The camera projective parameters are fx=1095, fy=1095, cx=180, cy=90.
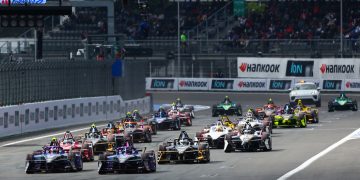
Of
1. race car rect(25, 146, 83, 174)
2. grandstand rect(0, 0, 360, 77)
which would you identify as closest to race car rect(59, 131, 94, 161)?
race car rect(25, 146, 83, 174)

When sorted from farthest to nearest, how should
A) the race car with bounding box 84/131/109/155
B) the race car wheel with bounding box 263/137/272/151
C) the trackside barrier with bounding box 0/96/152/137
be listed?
the trackside barrier with bounding box 0/96/152/137, the race car with bounding box 84/131/109/155, the race car wheel with bounding box 263/137/272/151

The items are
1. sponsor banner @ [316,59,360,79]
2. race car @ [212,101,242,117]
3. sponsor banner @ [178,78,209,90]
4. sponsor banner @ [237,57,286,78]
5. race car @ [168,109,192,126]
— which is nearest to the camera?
race car @ [168,109,192,126]

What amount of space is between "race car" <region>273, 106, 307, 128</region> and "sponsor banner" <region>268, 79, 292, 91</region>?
102 feet

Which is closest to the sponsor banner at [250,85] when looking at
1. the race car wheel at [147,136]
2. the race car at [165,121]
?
the race car at [165,121]

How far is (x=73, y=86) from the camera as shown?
54438 mm

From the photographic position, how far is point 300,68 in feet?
261

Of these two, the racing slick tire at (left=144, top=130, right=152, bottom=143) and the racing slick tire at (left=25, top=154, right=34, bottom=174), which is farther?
the racing slick tire at (left=144, top=130, right=152, bottom=143)

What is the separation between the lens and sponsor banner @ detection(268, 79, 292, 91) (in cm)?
7919

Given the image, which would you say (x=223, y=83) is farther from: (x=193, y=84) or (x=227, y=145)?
(x=227, y=145)

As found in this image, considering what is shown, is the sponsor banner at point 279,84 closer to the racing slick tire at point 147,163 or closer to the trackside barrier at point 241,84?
the trackside barrier at point 241,84

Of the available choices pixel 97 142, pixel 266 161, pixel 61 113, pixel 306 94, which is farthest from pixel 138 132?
pixel 306 94

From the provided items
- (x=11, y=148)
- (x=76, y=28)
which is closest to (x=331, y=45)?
(x=76, y=28)

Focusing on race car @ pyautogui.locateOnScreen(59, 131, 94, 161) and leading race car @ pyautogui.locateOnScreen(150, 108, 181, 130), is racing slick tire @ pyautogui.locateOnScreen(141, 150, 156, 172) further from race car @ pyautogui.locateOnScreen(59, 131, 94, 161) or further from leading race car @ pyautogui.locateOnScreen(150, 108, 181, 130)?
leading race car @ pyautogui.locateOnScreen(150, 108, 181, 130)

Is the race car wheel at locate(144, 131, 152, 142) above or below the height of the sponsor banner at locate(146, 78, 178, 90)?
below
